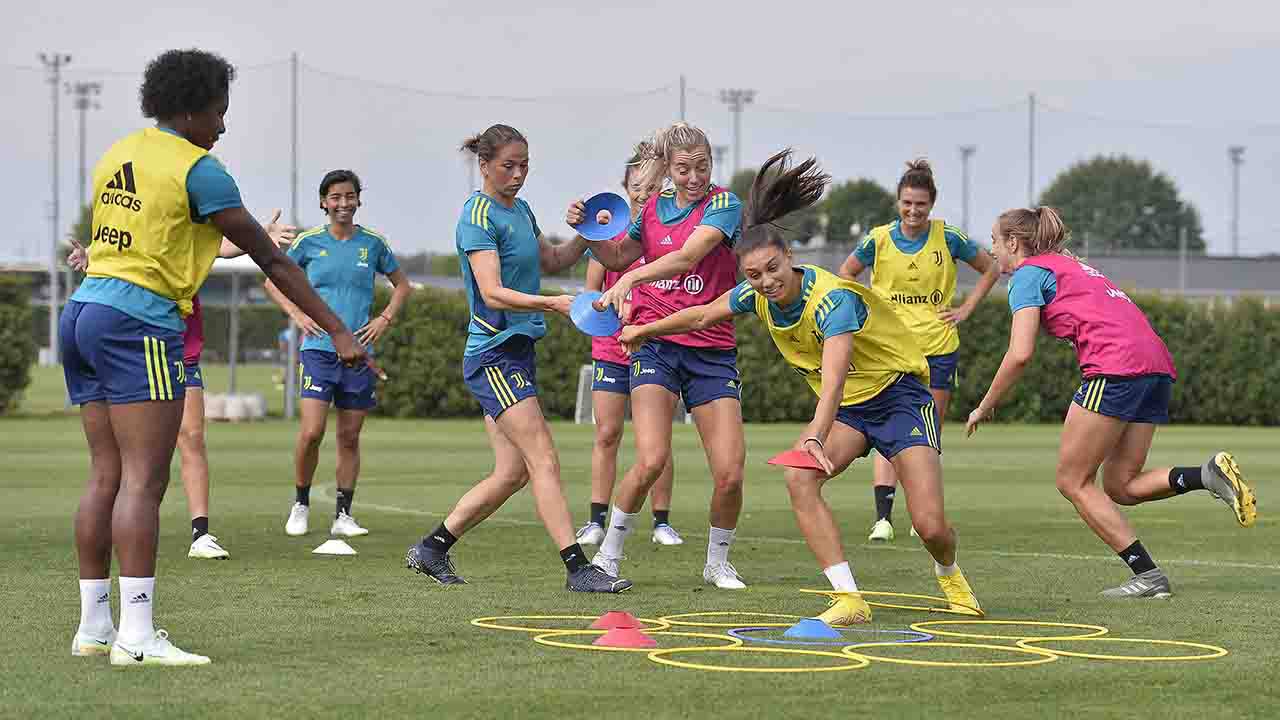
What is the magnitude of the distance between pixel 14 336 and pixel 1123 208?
211ft

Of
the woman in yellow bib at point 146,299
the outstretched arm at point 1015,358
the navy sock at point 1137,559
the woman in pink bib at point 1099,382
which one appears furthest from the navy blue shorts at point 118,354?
the navy sock at point 1137,559

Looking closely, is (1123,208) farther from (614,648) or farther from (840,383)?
(614,648)

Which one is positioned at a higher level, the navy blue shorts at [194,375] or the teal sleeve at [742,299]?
the teal sleeve at [742,299]

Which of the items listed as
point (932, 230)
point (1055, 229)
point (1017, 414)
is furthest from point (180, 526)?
point (1017, 414)

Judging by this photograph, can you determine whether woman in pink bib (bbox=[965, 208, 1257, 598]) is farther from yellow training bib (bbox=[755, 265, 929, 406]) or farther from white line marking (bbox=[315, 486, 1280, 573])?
white line marking (bbox=[315, 486, 1280, 573])

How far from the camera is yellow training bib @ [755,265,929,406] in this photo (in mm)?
8336

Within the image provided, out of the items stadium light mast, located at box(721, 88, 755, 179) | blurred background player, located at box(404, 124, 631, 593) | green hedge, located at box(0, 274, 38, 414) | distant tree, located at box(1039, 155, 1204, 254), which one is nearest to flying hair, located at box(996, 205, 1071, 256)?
blurred background player, located at box(404, 124, 631, 593)

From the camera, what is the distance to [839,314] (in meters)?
8.05

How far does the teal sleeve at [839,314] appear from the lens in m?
8.03

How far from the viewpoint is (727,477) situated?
938 cm

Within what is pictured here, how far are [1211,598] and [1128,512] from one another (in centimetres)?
569

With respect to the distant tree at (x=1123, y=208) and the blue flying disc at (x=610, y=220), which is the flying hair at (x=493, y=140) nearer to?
the blue flying disc at (x=610, y=220)

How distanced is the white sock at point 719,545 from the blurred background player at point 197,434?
9.55ft

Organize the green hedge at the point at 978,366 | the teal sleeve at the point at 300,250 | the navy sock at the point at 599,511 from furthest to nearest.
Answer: the green hedge at the point at 978,366, the teal sleeve at the point at 300,250, the navy sock at the point at 599,511
